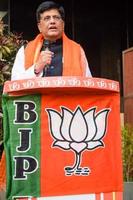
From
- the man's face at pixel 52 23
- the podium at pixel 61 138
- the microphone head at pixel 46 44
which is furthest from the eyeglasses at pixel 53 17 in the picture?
the podium at pixel 61 138

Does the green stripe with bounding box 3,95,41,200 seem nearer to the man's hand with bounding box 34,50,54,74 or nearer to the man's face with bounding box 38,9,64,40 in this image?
the man's hand with bounding box 34,50,54,74

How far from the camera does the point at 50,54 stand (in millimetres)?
3457

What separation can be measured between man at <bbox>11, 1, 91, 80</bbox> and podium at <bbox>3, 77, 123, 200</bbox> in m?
0.31

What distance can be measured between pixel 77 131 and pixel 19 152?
347 mm

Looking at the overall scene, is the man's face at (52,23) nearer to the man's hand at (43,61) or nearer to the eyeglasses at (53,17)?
A: the eyeglasses at (53,17)

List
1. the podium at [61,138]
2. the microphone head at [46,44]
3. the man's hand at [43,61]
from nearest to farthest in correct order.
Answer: the podium at [61,138]
the man's hand at [43,61]
the microphone head at [46,44]

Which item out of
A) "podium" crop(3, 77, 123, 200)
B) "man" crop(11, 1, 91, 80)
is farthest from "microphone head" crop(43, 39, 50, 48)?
"podium" crop(3, 77, 123, 200)

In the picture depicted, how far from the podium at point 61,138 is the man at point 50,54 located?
308 millimetres

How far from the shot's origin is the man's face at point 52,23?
353 centimetres

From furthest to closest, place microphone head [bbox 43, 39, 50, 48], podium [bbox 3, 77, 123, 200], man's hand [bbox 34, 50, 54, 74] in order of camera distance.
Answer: microphone head [bbox 43, 39, 50, 48] < man's hand [bbox 34, 50, 54, 74] < podium [bbox 3, 77, 123, 200]

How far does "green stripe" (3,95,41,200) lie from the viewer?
3129 millimetres

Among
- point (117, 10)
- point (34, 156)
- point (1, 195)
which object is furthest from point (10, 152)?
point (117, 10)

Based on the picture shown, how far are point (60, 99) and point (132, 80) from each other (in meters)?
2.57

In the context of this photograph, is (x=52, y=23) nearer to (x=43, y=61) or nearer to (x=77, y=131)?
(x=43, y=61)
